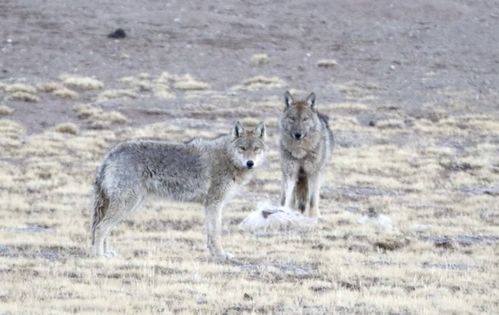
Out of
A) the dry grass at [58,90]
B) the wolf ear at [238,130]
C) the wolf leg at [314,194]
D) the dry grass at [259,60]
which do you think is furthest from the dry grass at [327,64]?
the wolf ear at [238,130]

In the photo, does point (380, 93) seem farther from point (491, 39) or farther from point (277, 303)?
point (277, 303)

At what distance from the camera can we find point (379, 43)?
5297 centimetres

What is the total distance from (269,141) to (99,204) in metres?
→ 18.8

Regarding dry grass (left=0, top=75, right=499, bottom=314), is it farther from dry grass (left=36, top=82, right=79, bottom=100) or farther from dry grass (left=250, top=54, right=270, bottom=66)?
dry grass (left=250, top=54, right=270, bottom=66)

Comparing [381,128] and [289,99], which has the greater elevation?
[289,99]

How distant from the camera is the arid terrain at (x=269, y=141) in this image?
493 inches

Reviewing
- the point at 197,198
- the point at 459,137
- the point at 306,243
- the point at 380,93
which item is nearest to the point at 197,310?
the point at 197,198

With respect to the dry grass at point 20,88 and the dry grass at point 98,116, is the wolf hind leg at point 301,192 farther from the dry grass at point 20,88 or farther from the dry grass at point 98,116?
the dry grass at point 20,88

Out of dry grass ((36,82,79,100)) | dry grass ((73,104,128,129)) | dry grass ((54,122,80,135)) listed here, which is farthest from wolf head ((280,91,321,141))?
dry grass ((36,82,79,100))

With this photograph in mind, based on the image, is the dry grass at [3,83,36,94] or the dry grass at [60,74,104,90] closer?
the dry grass at [3,83,36,94]

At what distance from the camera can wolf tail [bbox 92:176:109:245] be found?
15.1 m

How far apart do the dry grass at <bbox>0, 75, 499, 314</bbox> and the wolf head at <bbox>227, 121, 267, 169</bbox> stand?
50.8 inches

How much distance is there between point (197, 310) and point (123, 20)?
4456 centimetres

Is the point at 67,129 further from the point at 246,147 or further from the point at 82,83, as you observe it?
the point at 246,147
